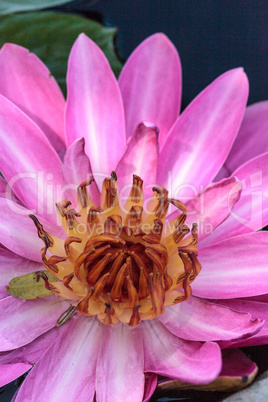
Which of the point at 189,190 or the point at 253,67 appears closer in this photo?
the point at 189,190

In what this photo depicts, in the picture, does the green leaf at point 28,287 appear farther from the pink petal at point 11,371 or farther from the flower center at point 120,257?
the pink petal at point 11,371

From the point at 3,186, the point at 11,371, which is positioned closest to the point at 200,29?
the point at 3,186

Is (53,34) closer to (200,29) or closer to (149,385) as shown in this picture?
(200,29)

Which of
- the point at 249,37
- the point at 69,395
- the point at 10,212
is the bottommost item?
the point at 69,395

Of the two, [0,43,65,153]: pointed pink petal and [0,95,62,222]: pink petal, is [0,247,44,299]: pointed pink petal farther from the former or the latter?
[0,43,65,153]: pointed pink petal

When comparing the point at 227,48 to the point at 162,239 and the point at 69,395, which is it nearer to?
the point at 162,239

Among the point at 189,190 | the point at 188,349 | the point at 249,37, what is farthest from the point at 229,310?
the point at 249,37

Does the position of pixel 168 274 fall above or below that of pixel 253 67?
below
